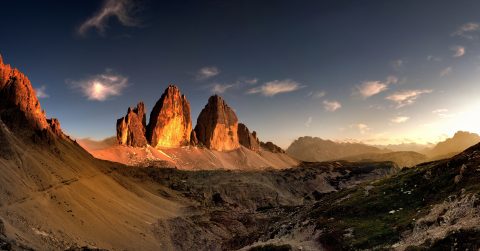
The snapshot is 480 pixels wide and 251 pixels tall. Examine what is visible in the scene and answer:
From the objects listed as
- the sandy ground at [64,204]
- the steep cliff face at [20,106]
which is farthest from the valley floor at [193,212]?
the steep cliff face at [20,106]

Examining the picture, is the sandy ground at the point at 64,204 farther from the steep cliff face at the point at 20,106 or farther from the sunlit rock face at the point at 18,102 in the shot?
the sunlit rock face at the point at 18,102

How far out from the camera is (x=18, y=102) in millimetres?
84000

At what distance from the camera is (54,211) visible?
198ft

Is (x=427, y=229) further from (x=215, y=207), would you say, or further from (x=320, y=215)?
(x=215, y=207)

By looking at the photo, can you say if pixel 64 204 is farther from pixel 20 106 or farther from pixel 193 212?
pixel 193 212

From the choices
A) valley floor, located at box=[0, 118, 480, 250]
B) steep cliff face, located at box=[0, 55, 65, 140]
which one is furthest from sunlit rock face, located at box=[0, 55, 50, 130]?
valley floor, located at box=[0, 118, 480, 250]

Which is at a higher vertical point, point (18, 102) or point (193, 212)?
point (18, 102)

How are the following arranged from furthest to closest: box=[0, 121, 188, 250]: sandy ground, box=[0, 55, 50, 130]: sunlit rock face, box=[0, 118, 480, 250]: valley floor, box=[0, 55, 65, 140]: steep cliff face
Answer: box=[0, 55, 50, 130]: sunlit rock face → box=[0, 55, 65, 140]: steep cliff face → box=[0, 121, 188, 250]: sandy ground → box=[0, 118, 480, 250]: valley floor

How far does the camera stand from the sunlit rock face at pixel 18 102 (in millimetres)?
80625

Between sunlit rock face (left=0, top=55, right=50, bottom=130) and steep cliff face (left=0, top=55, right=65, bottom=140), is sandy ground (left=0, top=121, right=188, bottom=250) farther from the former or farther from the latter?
sunlit rock face (left=0, top=55, right=50, bottom=130)

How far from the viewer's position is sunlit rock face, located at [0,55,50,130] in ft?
265

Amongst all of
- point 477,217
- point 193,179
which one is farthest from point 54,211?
point 193,179

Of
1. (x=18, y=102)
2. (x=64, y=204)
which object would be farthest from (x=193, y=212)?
(x=18, y=102)

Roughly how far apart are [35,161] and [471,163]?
6846 cm
